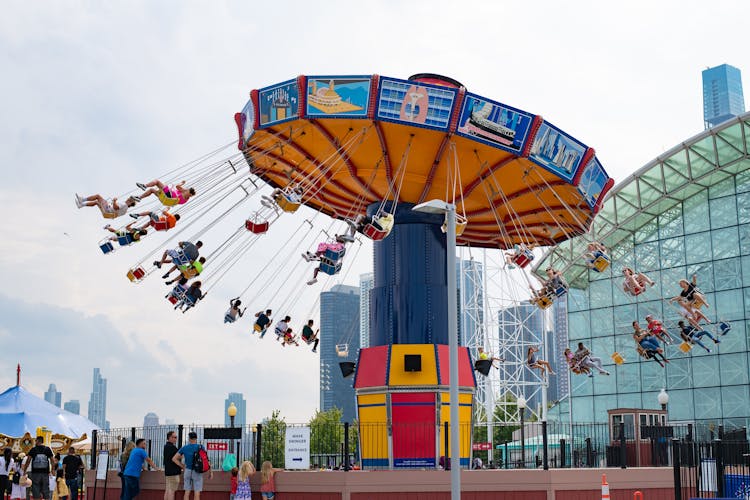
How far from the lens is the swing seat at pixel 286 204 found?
21031 millimetres

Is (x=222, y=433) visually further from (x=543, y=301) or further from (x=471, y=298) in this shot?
(x=471, y=298)

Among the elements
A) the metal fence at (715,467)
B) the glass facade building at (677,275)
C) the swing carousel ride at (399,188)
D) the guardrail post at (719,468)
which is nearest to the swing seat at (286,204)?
the swing carousel ride at (399,188)

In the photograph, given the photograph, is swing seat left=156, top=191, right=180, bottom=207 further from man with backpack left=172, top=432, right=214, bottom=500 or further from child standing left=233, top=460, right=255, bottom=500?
child standing left=233, top=460, right=255, bottom=500

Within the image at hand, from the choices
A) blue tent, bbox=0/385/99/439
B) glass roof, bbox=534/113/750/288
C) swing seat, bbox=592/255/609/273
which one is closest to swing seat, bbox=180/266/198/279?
swing seat, bbox=592/255/609/273

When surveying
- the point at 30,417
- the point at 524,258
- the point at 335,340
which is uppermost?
the point at 335,340

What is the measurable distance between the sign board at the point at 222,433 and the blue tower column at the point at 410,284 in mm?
5018

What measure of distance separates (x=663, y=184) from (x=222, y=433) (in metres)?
31.4

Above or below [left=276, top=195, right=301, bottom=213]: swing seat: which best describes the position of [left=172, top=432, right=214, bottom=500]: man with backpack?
below

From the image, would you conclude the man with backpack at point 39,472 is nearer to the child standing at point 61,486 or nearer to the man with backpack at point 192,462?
the child standing at point 61,486

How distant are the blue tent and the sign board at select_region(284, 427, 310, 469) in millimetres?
17756

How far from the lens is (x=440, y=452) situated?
21.4 metres

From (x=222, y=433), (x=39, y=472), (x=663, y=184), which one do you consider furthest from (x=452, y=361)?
(x=663, y=184)

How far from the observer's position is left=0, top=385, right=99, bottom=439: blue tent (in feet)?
109

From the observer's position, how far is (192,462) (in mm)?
18438
